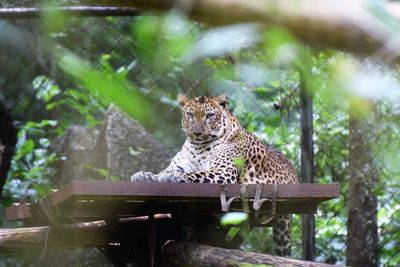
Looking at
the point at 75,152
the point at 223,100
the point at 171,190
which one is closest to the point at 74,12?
the point at 171,190

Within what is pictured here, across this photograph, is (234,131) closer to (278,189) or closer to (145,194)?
(278,189)

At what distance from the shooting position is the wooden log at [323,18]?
1.55ft

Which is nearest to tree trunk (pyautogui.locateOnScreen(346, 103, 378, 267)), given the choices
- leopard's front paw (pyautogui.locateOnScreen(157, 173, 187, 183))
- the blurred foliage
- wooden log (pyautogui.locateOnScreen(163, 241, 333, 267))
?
the blurred foliage

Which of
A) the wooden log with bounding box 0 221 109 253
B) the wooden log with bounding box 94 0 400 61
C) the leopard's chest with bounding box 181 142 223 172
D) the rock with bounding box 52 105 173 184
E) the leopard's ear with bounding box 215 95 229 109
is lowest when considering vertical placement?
the wooden log with bounding box 94 0 400 61

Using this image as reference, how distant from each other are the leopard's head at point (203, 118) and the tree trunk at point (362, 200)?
86 centimetres

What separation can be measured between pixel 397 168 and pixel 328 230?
4.22 metres

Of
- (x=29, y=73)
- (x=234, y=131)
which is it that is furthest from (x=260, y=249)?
(x=29, y=73)

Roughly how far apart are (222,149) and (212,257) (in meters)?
1.57

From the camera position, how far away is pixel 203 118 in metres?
4.64

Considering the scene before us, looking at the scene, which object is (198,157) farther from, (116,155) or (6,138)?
(6,138)

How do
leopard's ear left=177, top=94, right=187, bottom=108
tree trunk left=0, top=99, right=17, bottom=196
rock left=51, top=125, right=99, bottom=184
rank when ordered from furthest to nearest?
rock left=51, top=125, right=99, bottom=184 < leopard's ear left=177, top=94, right=187, bottom=108 < tree trunk left=0, top=99, right=17, bottom=196

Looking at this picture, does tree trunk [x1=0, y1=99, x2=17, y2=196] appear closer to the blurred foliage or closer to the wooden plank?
the blurred foliage

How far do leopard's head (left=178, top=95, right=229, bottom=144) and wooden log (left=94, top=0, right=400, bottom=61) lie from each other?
4.10 metres

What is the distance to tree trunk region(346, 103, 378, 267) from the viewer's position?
4.59 metres
